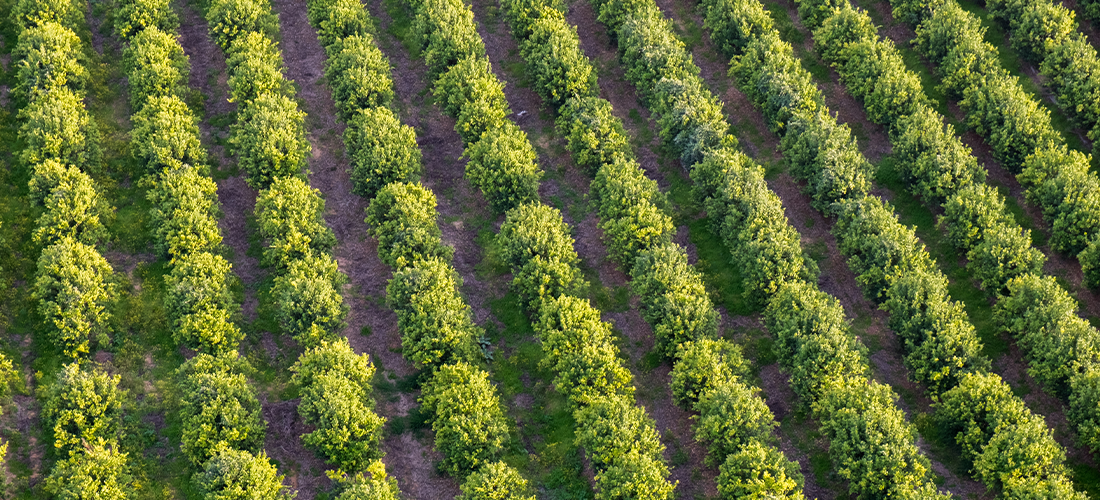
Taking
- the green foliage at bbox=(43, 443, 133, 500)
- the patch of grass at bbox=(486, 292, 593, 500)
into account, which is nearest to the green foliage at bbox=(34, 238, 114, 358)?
the green foliage at bbox=(43, 443, 133, 500)

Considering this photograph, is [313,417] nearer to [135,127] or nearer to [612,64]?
[135,127]

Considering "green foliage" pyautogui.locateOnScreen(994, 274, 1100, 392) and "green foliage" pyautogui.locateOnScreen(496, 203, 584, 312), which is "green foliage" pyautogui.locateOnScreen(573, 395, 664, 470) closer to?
"green foliage" pyautogui.locateOnScreen(496, 203, 584, 312)

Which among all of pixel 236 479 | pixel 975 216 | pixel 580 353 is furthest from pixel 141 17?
pixel 975 216

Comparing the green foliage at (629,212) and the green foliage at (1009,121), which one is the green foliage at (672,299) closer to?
the green foliage at (629,212)

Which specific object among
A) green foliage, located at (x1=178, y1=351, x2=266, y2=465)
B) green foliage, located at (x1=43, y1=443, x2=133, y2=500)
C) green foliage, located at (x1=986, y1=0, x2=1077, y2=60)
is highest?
green foliage, located at (x1=986, y1=0, x2=1077, y2=60)

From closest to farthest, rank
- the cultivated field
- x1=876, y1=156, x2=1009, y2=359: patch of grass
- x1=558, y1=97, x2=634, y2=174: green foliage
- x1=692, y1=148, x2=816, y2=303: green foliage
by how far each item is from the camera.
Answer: the cultivated field
x1=692, y1=148, x2=816, y2=303: green foliage
x1=876, y1=156, x2=1009, y2=359: patch of grass
x1=558, y1=97, x2=634, y2=174: green foliage

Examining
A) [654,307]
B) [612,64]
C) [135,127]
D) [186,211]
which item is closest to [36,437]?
[186,211]

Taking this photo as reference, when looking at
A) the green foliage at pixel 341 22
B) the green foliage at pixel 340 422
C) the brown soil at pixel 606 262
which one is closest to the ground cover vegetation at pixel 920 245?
the brown soil at pixel 606 262
